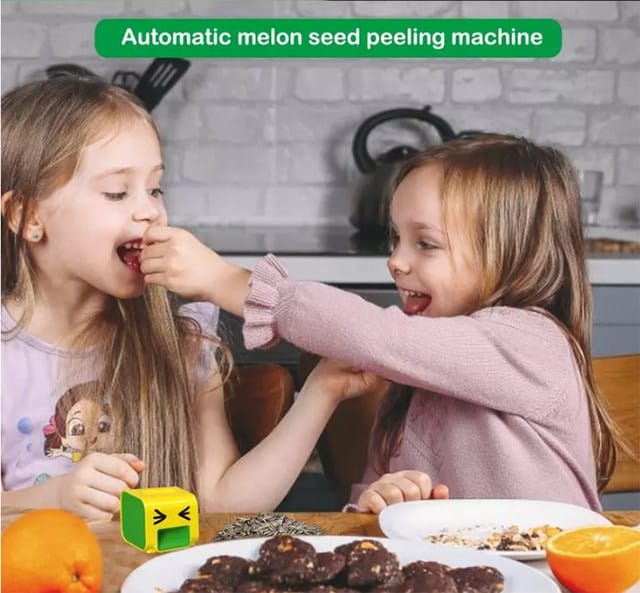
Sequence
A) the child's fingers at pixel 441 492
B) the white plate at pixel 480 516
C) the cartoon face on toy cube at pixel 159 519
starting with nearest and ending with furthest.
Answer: the cartoon face on toy cube at pixel 159 519, the white plate at pixel 480 516, the child's fingers at pixel 441 492

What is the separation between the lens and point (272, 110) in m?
3.07

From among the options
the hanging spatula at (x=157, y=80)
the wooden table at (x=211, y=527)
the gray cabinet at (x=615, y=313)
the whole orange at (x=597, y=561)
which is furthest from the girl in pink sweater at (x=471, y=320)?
the hanging spatula at (x=157, y=80)

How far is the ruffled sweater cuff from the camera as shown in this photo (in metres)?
1.29

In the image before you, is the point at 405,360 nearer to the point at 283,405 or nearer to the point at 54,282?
the point at 283,405

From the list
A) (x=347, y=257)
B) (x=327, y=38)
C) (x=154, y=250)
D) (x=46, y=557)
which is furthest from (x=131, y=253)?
(x=327, y=38)

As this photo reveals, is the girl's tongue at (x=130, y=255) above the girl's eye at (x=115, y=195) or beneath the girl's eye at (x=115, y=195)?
beneath

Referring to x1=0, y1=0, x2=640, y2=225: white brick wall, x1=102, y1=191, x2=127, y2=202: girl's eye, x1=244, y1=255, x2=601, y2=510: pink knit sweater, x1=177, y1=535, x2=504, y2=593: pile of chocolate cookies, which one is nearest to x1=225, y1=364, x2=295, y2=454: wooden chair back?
x1=244, y1=255, x2=601, y2=510: pink knit sweater

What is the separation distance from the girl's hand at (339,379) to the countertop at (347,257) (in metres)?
0.88

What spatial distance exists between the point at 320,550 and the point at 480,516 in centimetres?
23

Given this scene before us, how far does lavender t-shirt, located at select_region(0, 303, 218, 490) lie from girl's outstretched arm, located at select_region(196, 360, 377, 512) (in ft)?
0.57

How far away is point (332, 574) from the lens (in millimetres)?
780

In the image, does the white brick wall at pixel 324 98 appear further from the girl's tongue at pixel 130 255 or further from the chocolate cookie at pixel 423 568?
the chocolate cookie at pixel 423 568

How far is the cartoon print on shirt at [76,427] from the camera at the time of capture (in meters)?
1.54

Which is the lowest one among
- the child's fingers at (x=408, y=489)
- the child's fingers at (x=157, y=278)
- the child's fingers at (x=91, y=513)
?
the child's fingers at (x=91, y=513)
